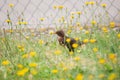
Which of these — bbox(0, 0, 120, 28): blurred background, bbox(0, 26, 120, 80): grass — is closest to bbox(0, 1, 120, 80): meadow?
bbox(0, 26, 120, 80): grass

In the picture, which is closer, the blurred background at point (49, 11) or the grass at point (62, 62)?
the grass at point (62, 62)

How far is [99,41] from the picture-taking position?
278 cm

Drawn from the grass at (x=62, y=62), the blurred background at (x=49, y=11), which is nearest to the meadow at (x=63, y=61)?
the grass at (x=62, y=62)

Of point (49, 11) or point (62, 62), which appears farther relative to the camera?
point (49, 11)

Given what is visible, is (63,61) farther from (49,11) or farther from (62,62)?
(49,11)

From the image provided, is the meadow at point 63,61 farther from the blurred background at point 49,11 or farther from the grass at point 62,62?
the blurred background at point 49,11

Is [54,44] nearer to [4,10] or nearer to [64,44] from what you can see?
[64,44]

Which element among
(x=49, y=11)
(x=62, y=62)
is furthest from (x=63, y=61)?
(x=49, y=11)

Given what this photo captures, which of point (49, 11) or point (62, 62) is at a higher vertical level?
point (49, 11)

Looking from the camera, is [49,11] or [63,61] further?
[49,11]

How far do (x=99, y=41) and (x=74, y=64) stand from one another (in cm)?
42

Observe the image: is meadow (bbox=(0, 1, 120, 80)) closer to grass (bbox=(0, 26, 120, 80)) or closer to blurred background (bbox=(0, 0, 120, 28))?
grass (bbox=(0, 26, 120, 80))

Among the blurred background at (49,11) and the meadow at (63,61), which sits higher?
the blurred background at (49,11)

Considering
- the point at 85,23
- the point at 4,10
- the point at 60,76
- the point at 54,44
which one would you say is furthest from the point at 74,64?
the point at 4,10
